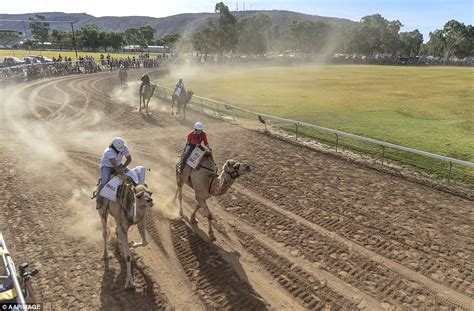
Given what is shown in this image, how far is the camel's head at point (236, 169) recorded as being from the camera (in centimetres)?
966

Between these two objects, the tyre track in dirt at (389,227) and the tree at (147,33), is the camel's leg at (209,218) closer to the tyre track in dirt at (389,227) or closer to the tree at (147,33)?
the tyre track in dirt at (389,227)

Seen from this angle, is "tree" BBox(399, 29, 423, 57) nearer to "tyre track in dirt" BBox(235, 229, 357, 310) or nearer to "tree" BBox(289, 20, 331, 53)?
"tree" BBox(289, 20, 331, 53)

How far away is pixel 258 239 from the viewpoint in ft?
33.6

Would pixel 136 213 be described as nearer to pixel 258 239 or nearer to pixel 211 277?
pixel 211 277

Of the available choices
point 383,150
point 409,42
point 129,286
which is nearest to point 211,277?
point 129,286

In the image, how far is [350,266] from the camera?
914 cm

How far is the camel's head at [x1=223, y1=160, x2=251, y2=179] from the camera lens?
9656 mm

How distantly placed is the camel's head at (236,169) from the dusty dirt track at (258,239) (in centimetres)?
177

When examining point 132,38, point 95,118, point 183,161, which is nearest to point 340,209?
point 183,161

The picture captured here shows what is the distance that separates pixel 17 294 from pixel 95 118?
19.4 meters

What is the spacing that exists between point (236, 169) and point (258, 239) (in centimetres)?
197

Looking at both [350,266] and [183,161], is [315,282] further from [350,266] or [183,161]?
[183,161]

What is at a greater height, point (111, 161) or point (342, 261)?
point (111, 161)

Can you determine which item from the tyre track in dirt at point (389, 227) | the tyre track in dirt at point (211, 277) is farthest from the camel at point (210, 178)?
the tyre track in dirt at point (389, 227)
